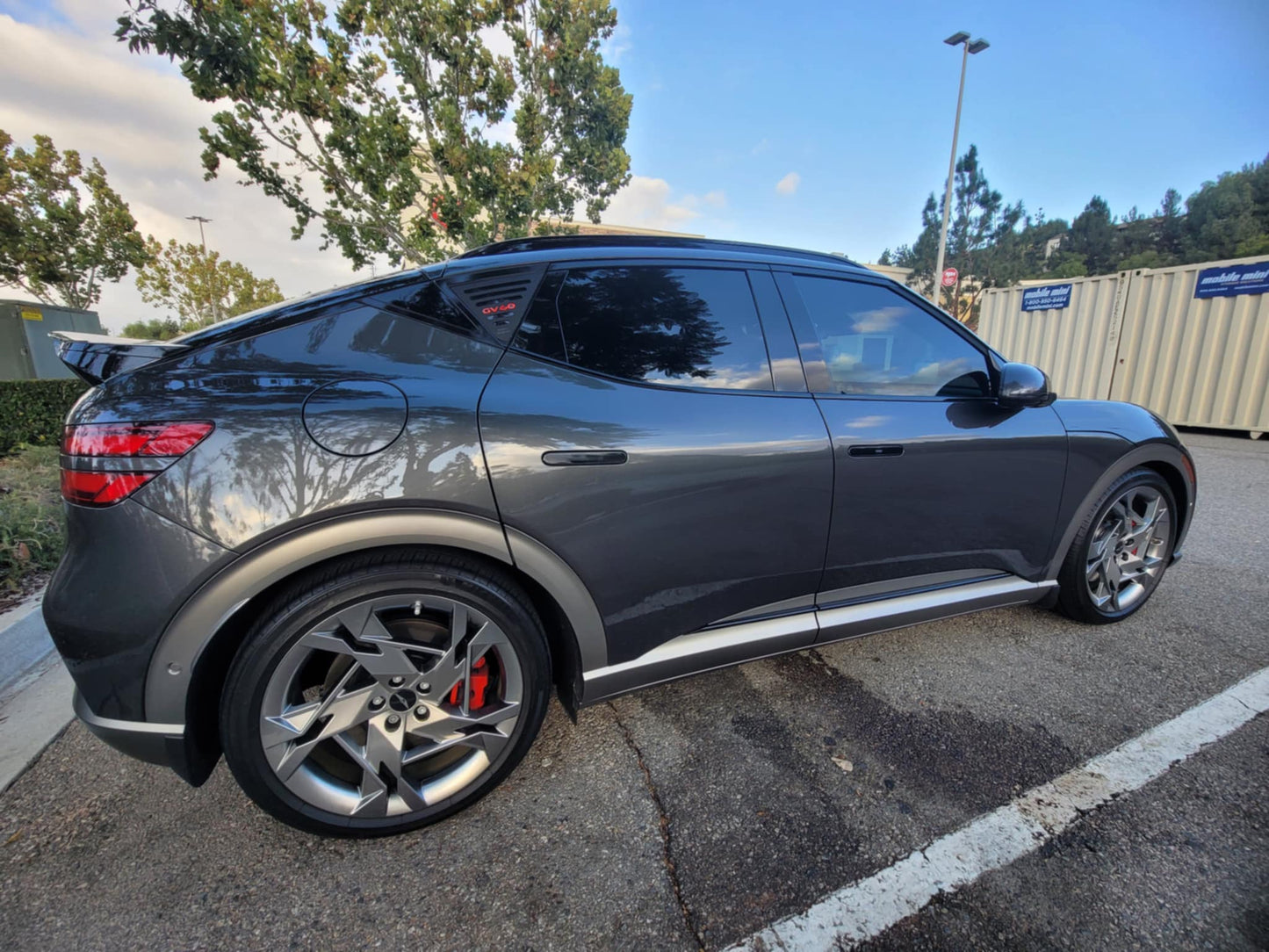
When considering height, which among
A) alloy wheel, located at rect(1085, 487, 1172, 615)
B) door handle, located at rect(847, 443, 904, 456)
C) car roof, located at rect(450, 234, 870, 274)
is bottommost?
alloy wheel, located at rect(1085, 487, 1172, 615)

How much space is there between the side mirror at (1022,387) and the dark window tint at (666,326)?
1.04 meters

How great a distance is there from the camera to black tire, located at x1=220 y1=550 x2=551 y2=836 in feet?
4.55

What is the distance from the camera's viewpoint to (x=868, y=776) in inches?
70.7

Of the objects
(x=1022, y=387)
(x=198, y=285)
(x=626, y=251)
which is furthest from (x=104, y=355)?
(x=198, y=285)

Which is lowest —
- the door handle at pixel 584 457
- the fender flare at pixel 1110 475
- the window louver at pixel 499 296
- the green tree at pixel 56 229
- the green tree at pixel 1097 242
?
the fender flare at pixel 1110 475

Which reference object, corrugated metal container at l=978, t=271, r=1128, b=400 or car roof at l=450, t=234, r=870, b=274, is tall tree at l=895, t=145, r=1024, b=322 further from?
car roof at l=450, t=234, r=870, b=274

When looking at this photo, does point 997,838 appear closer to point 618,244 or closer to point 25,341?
point 618,244

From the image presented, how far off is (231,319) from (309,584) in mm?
872

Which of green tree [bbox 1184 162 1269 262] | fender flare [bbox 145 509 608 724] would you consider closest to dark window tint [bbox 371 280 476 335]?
fender flare [bbox 145 509 608 724]

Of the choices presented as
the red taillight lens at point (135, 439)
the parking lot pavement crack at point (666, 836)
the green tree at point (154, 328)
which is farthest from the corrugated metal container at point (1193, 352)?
the green tree at point (154, 328)

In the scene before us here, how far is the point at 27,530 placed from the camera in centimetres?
328

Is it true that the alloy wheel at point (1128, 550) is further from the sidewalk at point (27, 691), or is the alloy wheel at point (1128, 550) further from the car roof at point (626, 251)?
the sidewalk at point (27, 691)

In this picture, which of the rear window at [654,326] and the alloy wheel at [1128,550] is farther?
the alloy wheel at [1128,550]

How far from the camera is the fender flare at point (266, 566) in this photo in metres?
1.33
